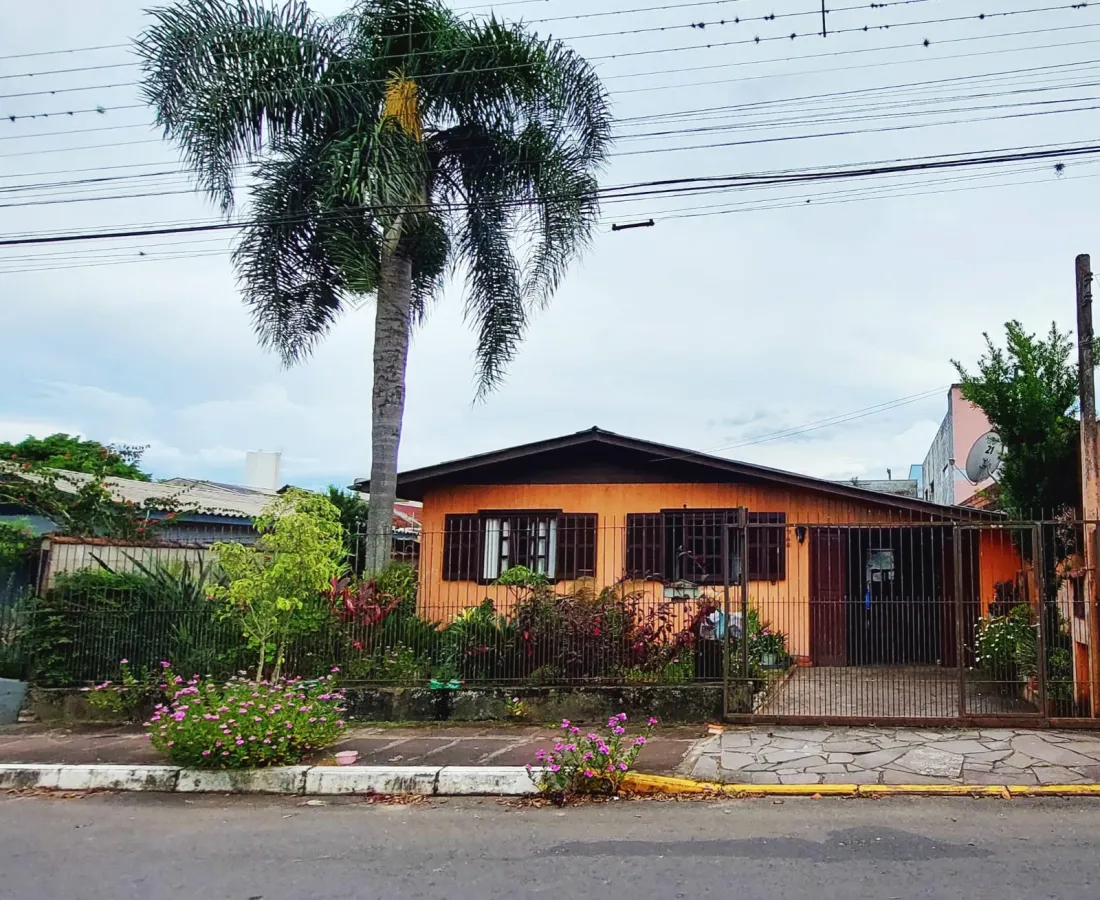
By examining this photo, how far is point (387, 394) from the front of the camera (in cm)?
1289

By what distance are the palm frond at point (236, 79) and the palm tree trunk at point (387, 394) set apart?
2267mm

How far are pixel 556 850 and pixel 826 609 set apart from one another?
32.7ft

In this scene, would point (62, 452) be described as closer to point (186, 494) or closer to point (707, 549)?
point (186, 494)

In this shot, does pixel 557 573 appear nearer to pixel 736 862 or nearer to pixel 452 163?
pixel 452 163

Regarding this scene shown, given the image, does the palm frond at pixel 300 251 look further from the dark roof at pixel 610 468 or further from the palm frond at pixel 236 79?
the dark roof at pixel 610 468

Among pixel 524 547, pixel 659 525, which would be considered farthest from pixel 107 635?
pixel 659 525

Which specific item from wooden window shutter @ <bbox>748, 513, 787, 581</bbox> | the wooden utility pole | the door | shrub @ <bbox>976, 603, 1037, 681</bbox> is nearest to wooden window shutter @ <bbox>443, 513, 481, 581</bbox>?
wooden window shutter @ <bbox>748, 513, 787, 581</bbox>

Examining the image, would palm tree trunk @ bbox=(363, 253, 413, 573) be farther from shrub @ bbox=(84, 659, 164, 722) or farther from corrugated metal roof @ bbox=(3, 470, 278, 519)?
corrugated metal roof @ bbox=(3, 470, 278, 519)

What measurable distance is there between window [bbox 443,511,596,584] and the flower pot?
6.21 m

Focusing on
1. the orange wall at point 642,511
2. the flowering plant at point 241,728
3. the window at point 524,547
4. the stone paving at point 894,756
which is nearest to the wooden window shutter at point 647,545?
the orange wall at point 642,511

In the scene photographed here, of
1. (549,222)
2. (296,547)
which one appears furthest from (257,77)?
(296,547)

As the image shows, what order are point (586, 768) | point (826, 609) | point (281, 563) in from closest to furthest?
point (586, 768) → point (281, 563) → point (826, 609)

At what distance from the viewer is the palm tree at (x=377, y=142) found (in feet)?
39.0

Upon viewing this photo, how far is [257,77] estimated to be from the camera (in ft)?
39.9
